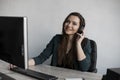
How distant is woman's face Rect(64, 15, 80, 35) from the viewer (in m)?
2.38

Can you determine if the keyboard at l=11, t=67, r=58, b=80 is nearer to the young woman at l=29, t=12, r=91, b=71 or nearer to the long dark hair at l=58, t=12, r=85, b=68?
the young woman at l=29, t=12, r=91, b=71

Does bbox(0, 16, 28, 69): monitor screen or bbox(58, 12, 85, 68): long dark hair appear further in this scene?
bbox(58, 12, 85, 68): long dark hair

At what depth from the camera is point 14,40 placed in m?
1.60

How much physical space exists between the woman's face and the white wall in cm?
51

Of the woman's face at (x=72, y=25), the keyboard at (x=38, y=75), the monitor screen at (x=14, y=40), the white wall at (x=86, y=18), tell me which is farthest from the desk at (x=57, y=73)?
the white wall at (x=86, y=18)

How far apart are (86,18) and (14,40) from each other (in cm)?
149

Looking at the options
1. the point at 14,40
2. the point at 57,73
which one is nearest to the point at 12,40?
the point at 14,40

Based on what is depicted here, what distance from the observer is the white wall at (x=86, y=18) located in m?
2.87

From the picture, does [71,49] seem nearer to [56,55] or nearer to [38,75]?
[56,55]

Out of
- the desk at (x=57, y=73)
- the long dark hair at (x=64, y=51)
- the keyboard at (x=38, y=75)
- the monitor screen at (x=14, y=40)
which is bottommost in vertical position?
the desk at (x=57, y=73)

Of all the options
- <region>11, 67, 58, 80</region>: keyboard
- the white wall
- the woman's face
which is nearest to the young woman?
the woman's face

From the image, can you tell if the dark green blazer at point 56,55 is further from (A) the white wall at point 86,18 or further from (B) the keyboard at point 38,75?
Answer: (A) the white wall at point 86,18

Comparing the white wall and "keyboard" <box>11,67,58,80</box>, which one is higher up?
the white wall

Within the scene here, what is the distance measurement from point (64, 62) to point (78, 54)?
223 mm
